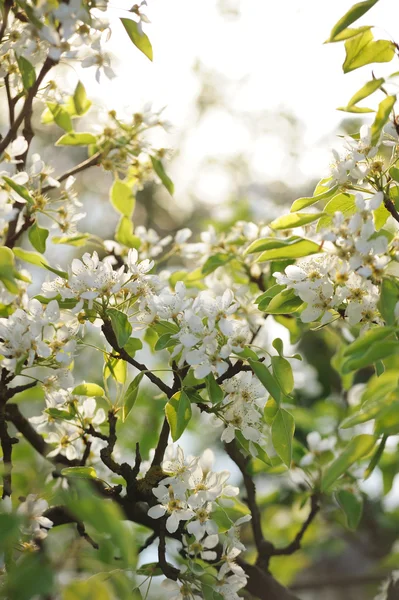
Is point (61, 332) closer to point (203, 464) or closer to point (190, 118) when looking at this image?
point (203, 464)

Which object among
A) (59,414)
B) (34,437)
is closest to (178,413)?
(59,414)

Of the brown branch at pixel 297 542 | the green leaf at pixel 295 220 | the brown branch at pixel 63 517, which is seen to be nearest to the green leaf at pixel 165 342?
the green leaf at pixel 295 220

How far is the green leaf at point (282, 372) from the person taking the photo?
1.15 metres

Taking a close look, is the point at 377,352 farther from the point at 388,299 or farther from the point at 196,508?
the point at 196,508

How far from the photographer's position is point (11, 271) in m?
1.04

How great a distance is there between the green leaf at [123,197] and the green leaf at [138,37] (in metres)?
0.41

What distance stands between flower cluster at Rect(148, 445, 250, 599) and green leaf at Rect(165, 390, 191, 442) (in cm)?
11

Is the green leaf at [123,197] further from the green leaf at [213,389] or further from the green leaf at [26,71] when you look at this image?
the green leaf at [213,389]

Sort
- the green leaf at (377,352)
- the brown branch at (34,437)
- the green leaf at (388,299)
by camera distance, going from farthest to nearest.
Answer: the brown branch at (34,437) → the green leaf at (388,299) → the green leaf at (377,352)

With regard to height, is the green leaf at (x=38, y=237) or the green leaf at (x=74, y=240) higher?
the green leaf at (x=38, y=237)

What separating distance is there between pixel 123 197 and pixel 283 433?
2.30ft

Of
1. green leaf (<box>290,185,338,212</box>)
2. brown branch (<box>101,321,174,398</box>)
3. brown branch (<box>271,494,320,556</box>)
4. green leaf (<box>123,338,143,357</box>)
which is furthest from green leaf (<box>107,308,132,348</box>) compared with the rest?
brown branch (<box>271,494,320,556</box>)

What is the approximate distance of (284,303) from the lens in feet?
3.85

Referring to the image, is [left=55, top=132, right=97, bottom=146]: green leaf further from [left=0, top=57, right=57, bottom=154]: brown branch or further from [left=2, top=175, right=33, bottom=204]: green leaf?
[left=2, top=175, right=33, bottom=204]: green leaf
